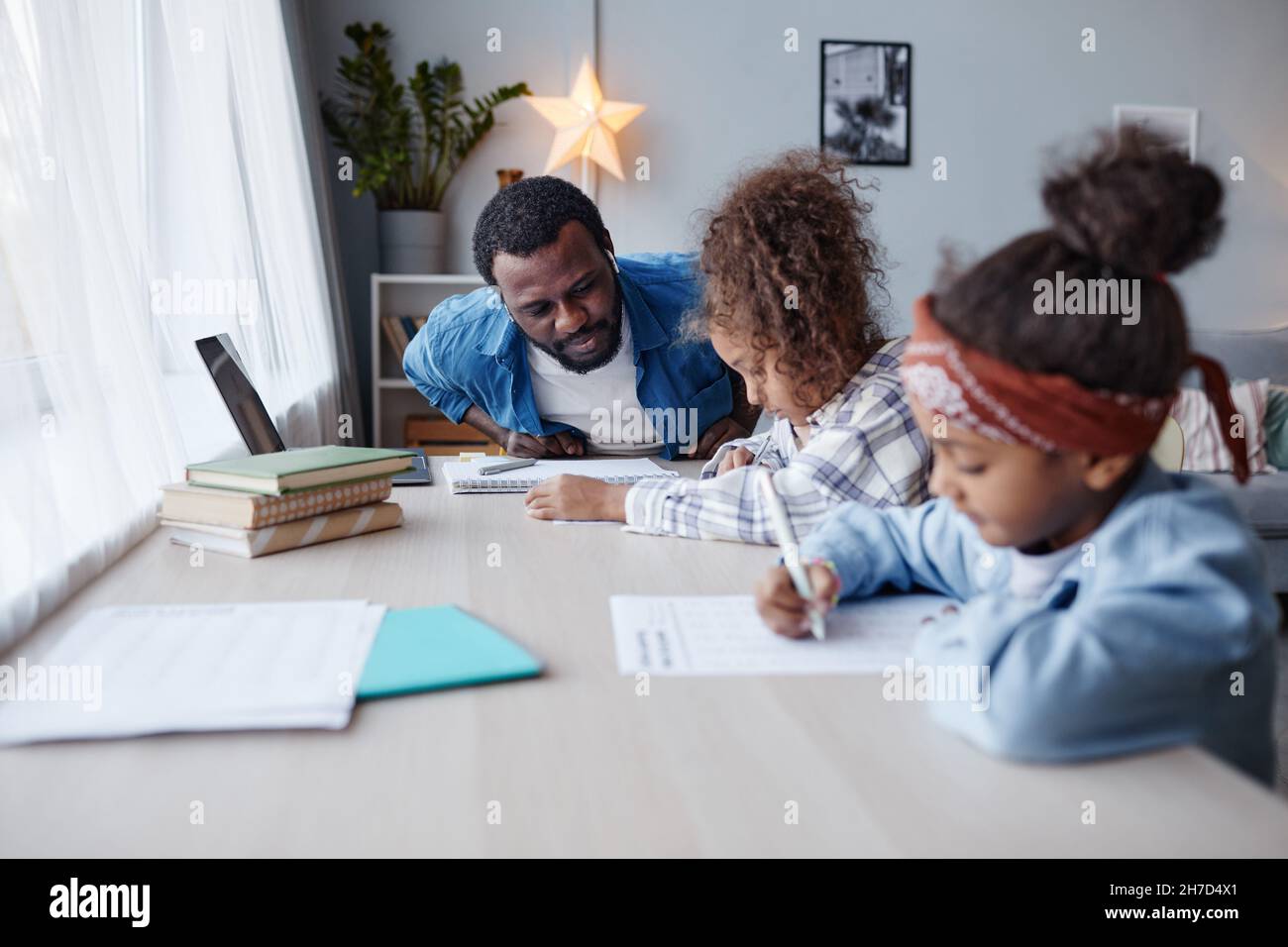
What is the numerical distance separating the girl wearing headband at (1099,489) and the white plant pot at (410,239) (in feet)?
11.2

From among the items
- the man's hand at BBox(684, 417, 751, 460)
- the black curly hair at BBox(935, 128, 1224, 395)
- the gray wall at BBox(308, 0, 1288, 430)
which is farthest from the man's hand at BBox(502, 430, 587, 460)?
the gray wall at BBox(308, 0, 1288, 430)

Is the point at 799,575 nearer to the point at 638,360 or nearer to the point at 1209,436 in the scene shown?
the point at 638,360

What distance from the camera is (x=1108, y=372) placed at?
0.71 metres

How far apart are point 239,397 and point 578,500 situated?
0.53m

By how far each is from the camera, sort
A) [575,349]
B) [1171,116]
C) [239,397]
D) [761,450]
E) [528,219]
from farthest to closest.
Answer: [1171,116]
[575,349]
[528,219]
[761,450]
[239,397]

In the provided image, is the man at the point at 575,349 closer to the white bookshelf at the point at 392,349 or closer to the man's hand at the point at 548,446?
the man's hand at the point at 548,446

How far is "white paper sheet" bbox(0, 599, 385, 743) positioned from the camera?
76 cm

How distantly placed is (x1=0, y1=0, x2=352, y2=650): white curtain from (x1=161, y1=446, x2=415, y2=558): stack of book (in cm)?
8

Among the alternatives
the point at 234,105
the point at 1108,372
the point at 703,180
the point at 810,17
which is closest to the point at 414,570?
the point at 1108,372

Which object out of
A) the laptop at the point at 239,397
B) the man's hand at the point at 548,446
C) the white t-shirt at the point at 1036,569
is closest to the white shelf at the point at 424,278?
the man's hand at the point at 548,446

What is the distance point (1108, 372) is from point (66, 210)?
1.07 metres

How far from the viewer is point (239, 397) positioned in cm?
Result: 157

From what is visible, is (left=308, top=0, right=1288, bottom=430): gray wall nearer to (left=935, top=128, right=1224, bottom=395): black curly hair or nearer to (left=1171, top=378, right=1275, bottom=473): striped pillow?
(left=1171, top=378, right=1275, bottom=473): striped pillow

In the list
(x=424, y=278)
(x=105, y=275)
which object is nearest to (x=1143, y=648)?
(x=105, y=275)
